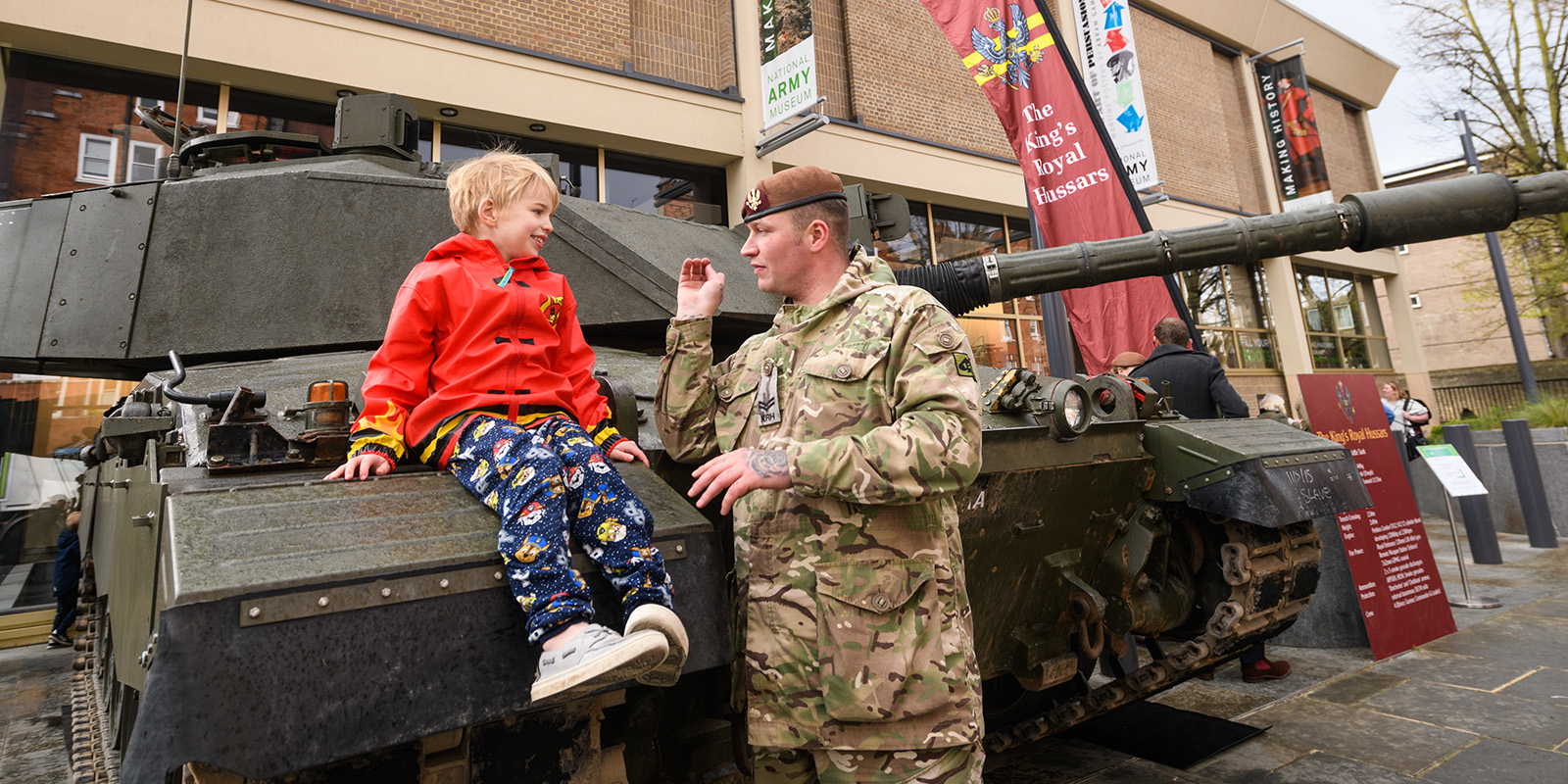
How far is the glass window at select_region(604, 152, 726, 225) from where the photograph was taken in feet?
34.8

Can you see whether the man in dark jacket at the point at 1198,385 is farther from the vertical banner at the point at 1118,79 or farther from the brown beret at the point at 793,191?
the vertical banner at the point at 1118,79

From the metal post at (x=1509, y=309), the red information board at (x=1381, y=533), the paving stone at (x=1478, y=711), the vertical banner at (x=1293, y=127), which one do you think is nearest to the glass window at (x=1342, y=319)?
the vertical banner at (x=1293, y=127)

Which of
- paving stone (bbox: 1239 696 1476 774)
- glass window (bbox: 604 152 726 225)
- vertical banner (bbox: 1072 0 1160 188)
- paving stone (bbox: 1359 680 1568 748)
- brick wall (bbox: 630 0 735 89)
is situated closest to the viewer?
paving stone (bbox: 1239 696 1476 774)

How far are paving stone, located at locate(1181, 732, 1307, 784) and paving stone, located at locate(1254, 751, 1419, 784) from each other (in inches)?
1.9

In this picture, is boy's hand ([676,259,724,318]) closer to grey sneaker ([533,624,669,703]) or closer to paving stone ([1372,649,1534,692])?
grey sneaker ([533,624,669,703])

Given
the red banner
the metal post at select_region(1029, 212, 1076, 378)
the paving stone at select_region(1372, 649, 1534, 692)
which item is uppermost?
the red banner

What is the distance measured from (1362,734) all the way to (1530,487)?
7.69 m

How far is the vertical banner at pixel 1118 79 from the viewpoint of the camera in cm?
1009

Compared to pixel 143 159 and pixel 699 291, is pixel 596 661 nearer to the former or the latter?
pixel 699 291

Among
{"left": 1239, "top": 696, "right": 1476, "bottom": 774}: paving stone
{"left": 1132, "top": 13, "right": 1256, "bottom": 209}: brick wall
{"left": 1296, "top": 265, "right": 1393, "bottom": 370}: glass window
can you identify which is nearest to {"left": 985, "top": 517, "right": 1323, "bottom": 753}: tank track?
{"left": 1239, "top": 696, "right": 1476, "bottom": 774}: paving stone

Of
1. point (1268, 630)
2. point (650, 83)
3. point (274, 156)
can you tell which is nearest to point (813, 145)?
point (650, 83)

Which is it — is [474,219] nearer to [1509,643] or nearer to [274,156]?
[274,156]

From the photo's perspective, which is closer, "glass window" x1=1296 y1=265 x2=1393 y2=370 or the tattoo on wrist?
the tattoo on wrist

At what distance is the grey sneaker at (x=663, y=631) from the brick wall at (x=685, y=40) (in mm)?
10109
